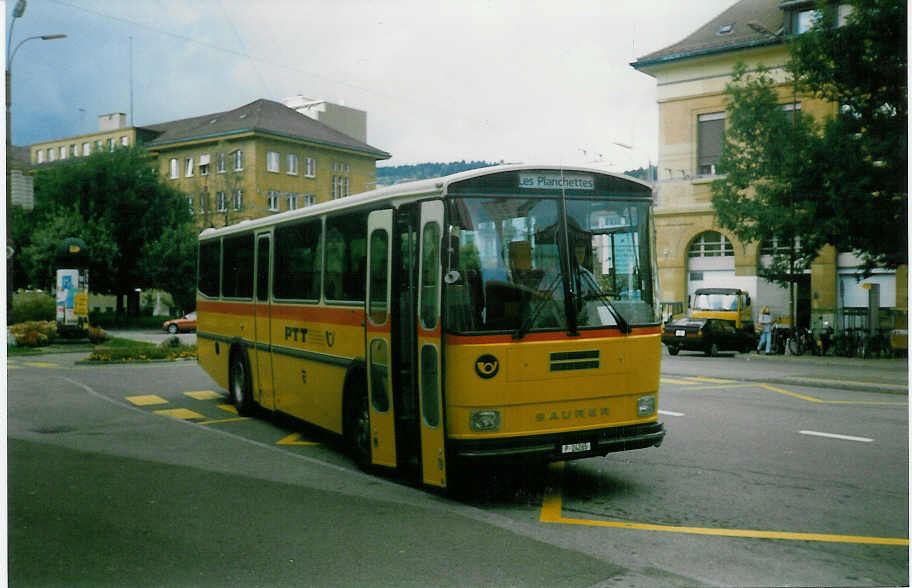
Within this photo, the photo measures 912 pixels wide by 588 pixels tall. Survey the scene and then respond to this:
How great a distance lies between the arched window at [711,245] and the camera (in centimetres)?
3581

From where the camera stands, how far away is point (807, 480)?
8289 mm

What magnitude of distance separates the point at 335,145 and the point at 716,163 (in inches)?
624

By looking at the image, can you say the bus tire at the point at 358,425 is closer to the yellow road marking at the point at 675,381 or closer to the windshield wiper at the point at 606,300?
the windshield wiper at the point at 606,300

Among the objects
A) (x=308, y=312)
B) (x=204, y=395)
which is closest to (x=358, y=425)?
(x=308, y=312)

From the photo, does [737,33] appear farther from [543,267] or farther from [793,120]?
[543,267]

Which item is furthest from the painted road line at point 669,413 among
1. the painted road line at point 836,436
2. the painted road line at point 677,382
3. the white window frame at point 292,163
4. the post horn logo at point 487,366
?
the white window frame at point 292,163

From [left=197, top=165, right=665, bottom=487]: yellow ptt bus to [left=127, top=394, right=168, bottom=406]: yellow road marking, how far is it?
700cm

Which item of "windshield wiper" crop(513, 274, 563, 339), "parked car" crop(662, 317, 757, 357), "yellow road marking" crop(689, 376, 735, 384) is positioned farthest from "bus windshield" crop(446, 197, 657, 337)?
"parked car" crop(662, 317, 757, 357)

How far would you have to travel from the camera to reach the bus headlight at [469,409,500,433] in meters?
7.18

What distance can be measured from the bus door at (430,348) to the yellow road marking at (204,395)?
8.85 m

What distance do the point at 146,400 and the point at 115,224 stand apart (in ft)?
126

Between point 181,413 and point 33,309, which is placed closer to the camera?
point 181,413

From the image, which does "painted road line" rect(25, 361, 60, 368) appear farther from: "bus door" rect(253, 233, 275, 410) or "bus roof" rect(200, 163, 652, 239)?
"bus roof" rect(200, 163, 652, 239)

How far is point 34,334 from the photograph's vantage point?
28.1 meters
